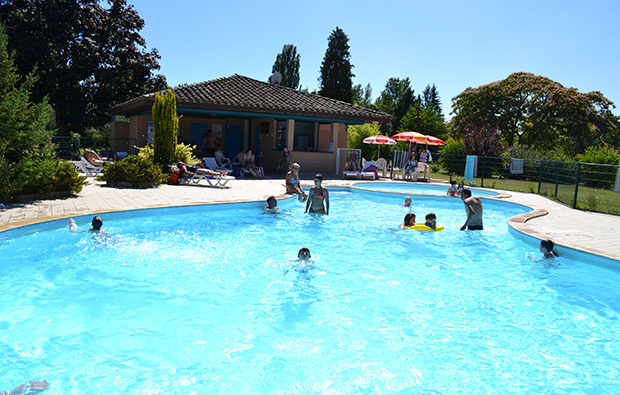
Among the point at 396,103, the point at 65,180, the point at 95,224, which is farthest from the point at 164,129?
the point at 396,103

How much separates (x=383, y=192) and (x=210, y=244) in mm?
7984

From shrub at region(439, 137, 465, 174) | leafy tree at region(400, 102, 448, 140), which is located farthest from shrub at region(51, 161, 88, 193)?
leafy tree at region(400, 102, 448, 140)

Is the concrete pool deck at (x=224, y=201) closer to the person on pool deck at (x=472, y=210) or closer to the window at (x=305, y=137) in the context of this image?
the person on pool deck at (x=472, y=210)

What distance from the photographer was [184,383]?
378cm

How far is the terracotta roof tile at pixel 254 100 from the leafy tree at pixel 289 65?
2563cm

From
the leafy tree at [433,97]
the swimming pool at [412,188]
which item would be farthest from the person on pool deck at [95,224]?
the leafy tree at [433,97]

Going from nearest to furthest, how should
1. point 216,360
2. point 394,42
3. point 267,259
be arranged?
point 216,360
point 267,259
point 394,42

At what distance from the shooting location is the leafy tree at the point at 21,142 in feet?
29.0

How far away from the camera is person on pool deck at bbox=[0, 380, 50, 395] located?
3.34m

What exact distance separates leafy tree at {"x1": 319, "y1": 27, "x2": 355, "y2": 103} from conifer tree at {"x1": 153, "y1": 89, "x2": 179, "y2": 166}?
28.5 metres

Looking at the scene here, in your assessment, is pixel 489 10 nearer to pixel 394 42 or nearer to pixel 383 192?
pixel 394 42

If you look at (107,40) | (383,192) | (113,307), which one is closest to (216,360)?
(113,307)

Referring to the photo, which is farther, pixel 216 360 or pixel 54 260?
pixel 54 260

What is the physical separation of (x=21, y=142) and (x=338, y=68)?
35.9 metres
